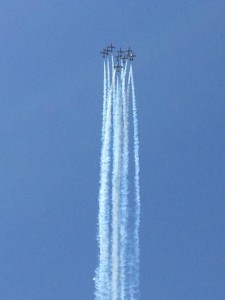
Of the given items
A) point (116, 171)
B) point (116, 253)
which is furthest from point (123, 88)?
point (116, 253)

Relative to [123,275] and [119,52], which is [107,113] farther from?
[123,275]

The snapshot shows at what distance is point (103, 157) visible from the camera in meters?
86.1

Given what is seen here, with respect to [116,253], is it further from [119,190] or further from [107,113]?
[107,113]

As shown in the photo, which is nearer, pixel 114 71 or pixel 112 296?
pixel 112 296

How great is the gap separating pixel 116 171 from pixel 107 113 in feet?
17.9

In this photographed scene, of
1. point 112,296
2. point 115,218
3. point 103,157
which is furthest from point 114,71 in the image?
point 112,296

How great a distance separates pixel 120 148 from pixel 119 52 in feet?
32.5

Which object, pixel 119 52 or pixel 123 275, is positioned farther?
pixel 119 52

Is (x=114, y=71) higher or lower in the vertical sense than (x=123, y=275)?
higher

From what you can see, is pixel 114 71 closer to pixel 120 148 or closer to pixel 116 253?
pixel 120 148

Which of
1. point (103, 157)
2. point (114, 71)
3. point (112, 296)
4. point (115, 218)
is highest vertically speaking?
point (114, 71)

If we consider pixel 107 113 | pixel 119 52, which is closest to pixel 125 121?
pixel 107 113

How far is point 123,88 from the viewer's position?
8569 cm

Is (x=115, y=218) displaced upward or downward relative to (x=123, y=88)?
downward
